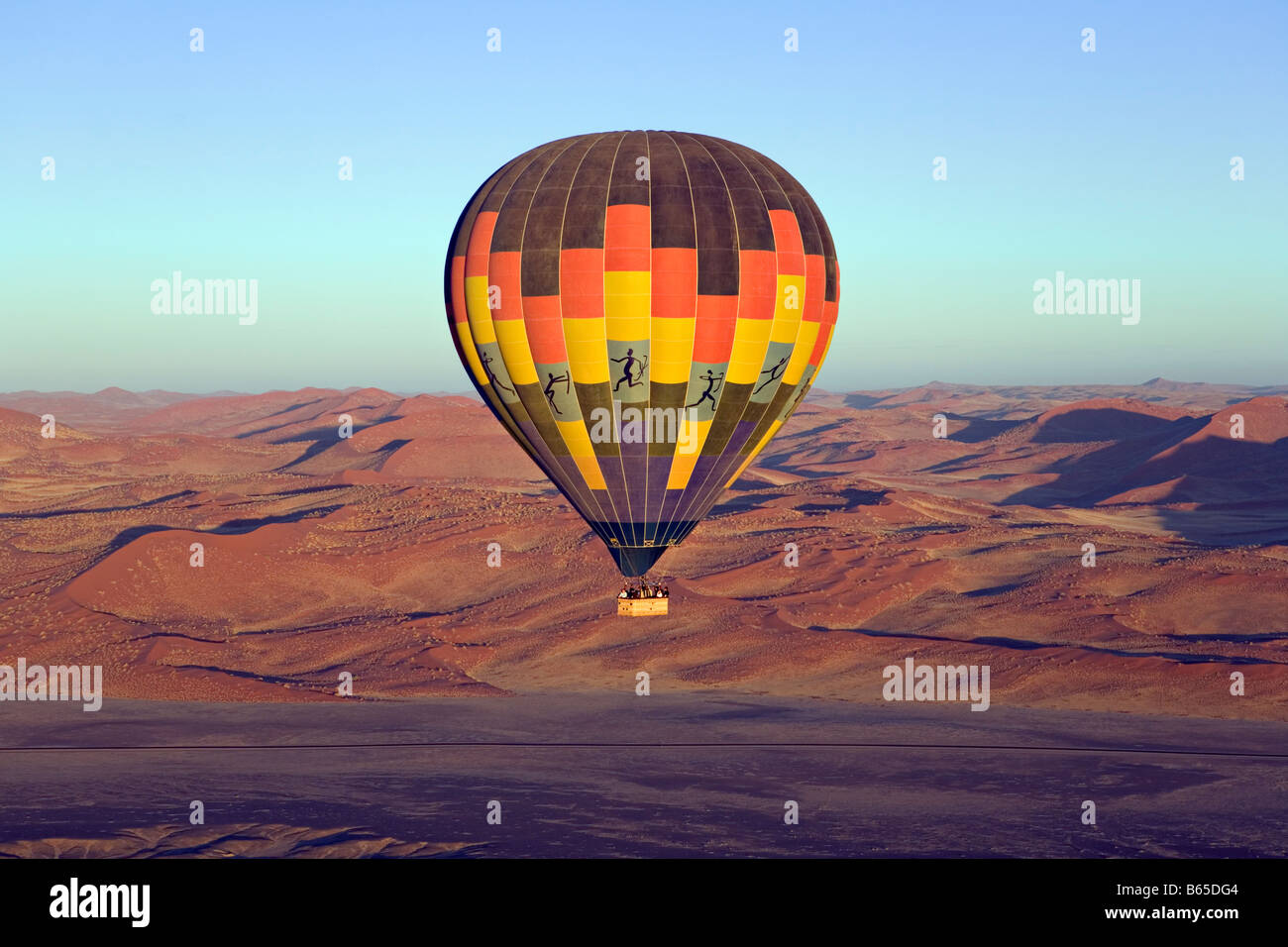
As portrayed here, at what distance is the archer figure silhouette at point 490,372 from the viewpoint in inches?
1531

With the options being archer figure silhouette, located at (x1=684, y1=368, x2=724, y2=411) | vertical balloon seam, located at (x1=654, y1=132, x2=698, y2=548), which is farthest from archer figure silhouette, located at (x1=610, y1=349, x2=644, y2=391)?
archer figure silhouette, located at (x1=684, y1=368, x2=724, y2=411)

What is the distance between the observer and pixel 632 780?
37875 mm

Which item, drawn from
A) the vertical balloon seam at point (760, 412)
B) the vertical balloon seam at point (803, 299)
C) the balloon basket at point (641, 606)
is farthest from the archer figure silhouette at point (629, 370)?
the balloon basket at point (641, 606)

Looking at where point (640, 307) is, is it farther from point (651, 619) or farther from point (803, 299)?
point (651, 619)

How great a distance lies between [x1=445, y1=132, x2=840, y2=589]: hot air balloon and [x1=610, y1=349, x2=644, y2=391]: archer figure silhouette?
5 cm

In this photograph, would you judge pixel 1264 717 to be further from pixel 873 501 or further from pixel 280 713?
pixel 873 501

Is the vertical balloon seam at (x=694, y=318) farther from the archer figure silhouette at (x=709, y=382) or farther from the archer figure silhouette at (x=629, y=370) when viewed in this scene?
the archer figure silhouette at (x=709, y=382)

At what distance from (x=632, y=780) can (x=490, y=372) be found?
1104 centimetres

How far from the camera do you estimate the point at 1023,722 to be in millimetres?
43719

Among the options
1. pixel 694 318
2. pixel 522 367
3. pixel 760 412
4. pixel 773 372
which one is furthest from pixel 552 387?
pixel 773 372

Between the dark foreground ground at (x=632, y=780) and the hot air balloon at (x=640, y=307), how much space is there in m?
6.32

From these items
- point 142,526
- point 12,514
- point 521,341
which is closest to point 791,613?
point 521,341

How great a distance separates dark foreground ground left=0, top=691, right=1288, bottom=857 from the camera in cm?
3291

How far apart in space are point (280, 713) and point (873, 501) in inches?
1761
